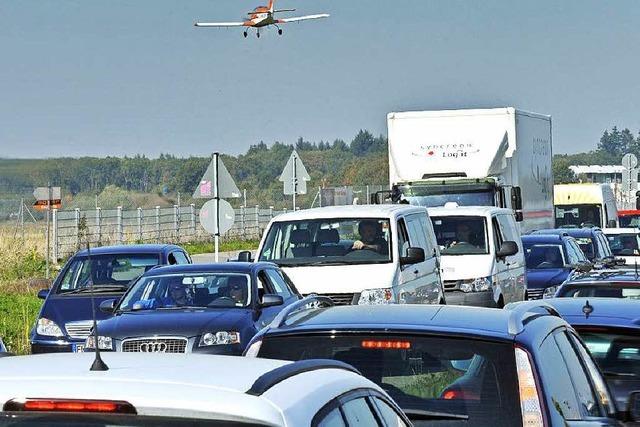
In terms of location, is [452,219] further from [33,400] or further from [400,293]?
[33,400]

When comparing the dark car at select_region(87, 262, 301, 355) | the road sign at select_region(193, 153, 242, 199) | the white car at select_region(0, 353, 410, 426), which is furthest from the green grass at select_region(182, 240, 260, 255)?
the white car at select_region(0, 353, 410, 426)

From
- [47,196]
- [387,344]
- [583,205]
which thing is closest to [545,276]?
[47,196]

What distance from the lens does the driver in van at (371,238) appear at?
19.1m

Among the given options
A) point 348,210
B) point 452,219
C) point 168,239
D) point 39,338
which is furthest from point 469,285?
point 168,239

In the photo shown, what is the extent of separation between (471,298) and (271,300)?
7367mm

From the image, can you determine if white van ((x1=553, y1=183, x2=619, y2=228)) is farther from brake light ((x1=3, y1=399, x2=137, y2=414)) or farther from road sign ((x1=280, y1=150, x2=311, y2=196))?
brake light ((x1=3, y1=399, x2=137, y2=414))

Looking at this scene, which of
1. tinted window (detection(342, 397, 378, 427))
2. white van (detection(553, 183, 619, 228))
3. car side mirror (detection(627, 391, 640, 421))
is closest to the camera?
tinted window (detection(342, 397, 378, 427))

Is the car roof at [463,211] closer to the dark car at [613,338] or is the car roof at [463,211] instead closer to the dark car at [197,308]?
the dark car at [197,308]

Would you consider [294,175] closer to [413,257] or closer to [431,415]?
[413,257]

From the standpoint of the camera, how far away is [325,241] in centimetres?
1945

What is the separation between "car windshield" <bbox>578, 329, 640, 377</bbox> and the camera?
9086 millimetres

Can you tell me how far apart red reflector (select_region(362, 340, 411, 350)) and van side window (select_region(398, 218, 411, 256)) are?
12.4 meters

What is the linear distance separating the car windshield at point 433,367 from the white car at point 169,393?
199 cm

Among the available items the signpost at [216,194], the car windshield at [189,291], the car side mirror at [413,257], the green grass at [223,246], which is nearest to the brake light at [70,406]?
the car windshield at [189,291]
